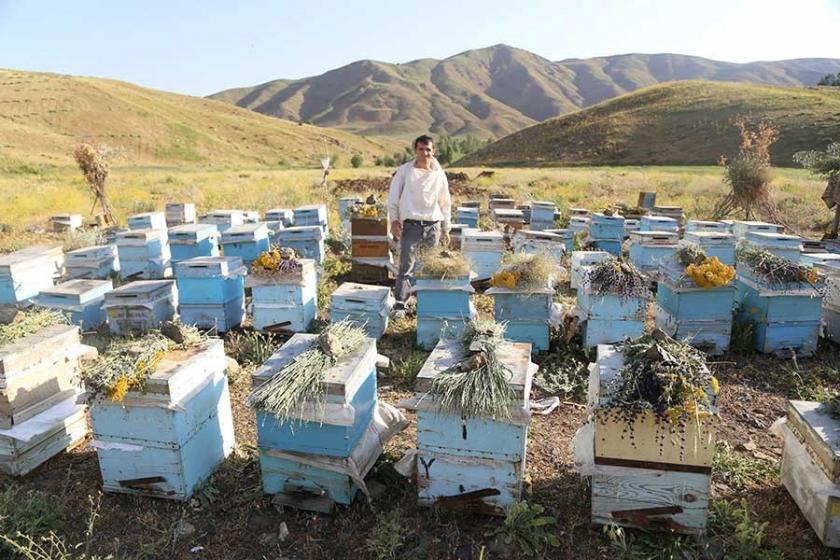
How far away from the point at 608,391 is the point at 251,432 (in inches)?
130

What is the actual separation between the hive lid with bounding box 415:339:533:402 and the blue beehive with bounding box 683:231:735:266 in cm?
530

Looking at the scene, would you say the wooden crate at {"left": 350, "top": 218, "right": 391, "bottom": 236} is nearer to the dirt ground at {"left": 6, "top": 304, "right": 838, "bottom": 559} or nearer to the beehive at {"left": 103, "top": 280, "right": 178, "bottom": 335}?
the beehive at {"left": 103, "top": 280, "right": 178, "bottom": 335}

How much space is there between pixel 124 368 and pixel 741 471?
4.71 metres

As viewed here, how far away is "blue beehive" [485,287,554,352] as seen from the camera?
21.2 feet

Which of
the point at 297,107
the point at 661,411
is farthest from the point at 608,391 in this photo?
the point at 297,107

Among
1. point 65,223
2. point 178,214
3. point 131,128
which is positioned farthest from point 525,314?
point 131,128

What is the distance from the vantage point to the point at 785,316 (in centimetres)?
642

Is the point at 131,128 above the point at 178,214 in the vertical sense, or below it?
above

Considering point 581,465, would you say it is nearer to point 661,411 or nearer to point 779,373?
point 661,411

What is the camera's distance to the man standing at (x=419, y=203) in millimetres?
7254

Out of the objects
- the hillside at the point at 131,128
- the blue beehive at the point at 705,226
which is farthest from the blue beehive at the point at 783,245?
the hillside at the point at 131,128

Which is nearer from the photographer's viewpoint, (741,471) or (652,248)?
(741,471)

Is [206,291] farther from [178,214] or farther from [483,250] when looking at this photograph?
[178,214]

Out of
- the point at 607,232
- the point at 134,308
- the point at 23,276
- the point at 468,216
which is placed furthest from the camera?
the point at 468,216
